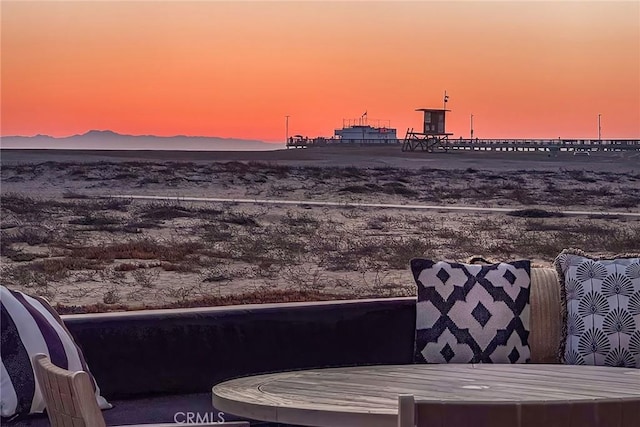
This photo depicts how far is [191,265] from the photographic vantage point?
12164mm

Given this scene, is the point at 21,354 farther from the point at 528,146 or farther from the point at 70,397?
the point at 528,146

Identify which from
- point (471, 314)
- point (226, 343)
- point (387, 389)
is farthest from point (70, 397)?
point (471, 314)

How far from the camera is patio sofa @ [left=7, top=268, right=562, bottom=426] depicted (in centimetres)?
467

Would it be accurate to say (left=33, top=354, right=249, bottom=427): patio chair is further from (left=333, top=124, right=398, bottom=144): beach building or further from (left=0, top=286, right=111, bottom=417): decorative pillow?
(left=333, top=124, right=398, bottom=144): beach building

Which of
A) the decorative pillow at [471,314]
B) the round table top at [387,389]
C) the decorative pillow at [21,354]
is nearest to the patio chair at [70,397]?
the round table top at [387,389]

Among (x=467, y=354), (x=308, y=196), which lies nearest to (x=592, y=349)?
(x=467, y=354)

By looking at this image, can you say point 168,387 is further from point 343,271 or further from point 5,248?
point 5,248

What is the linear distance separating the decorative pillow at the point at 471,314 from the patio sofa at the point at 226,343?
13 centimetres

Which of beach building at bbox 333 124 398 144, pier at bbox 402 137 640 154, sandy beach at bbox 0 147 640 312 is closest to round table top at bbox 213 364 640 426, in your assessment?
sandy beach at bbox 0 147 640 312

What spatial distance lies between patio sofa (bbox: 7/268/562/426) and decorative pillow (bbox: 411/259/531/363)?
0.13 m

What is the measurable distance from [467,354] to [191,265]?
7652 millimetres

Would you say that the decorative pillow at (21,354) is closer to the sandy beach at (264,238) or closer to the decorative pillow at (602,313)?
the decorative pillow at (602,313)

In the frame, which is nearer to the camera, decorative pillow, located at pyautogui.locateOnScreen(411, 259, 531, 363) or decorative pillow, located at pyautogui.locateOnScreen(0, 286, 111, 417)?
decorative pillow, located at pyautogui.locateOnScreen(0, 286, 111, 417)

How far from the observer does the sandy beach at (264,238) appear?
10.7 meters
